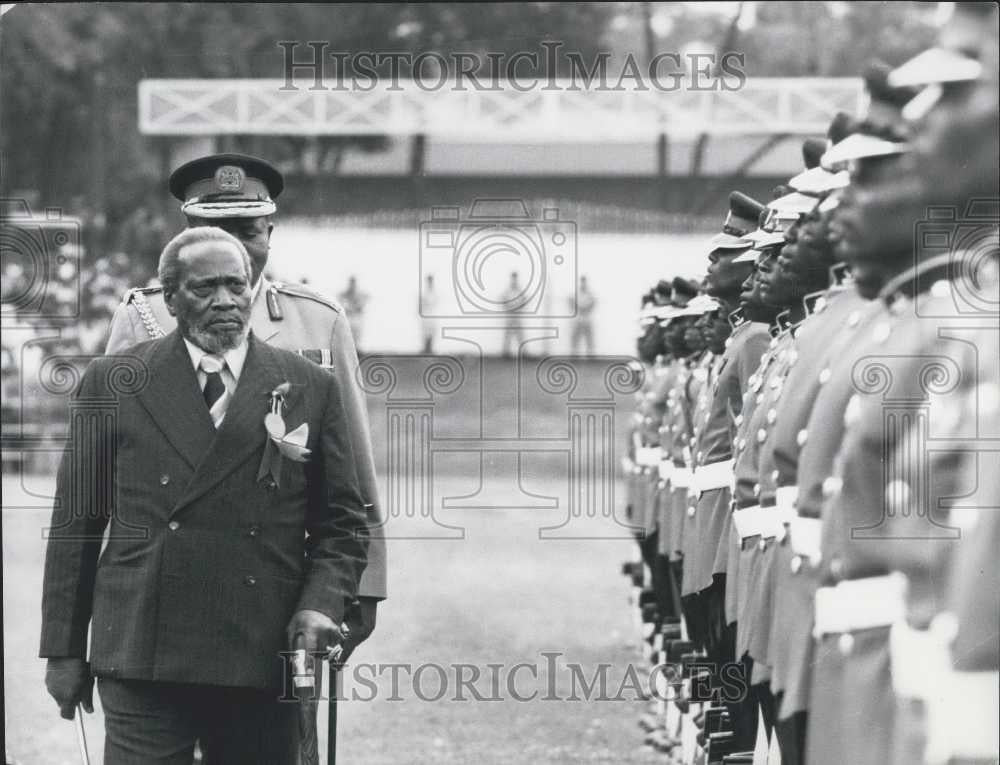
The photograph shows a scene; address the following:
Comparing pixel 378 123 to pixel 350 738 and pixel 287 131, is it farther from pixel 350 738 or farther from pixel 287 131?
pixel 350 738

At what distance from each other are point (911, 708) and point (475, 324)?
84.1ft

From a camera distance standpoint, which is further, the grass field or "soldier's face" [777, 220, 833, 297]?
the grass field

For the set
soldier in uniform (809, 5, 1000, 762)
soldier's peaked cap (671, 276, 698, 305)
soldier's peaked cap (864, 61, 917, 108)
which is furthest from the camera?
soldier's peaked cap (671, 276, 698, 305)

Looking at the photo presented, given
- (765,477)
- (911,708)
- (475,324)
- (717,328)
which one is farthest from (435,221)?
(911,708)

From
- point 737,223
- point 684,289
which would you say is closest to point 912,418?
point 737,223

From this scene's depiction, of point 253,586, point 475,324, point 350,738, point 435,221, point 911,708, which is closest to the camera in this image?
point 911,708

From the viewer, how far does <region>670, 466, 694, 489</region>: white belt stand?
34.7ft

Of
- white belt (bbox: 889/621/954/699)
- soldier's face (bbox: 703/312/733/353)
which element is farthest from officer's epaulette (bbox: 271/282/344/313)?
white belt (bbox: 889/621/954/699)

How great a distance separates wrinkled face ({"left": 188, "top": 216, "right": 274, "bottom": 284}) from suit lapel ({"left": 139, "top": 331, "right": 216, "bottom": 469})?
1.18 m

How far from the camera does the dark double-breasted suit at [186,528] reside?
4.93m

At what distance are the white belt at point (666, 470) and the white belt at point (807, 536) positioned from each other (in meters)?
6.44

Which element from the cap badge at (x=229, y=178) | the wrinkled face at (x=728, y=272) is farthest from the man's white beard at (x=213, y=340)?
the wrinkled face at (x=728, y=272)

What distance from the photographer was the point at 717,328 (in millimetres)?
9453

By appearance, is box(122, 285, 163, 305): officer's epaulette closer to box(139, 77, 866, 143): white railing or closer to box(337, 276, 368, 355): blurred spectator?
box(139, 77, 866, 143): white railing
